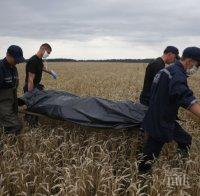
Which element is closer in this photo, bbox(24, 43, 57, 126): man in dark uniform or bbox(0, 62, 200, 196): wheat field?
bbox(0, 62, 200, 196): wheat field

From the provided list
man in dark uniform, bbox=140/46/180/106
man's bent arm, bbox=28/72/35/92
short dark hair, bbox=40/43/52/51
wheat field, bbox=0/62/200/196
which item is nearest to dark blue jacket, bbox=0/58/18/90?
wheat field, bbox=0/62/200/196

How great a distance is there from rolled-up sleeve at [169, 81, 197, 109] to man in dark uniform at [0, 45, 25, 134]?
2671mm

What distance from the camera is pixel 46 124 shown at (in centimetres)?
847

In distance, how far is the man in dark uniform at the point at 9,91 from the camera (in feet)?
23.7

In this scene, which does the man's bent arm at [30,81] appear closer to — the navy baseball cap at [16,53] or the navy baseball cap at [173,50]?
the navy baseball cap at [16,53]

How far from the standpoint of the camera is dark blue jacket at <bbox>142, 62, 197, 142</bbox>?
560 cm

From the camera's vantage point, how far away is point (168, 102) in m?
5.85

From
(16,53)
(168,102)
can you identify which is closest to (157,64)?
(168,102)

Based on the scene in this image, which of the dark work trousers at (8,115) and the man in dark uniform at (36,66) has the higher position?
the man in dark uniform at (36,66)

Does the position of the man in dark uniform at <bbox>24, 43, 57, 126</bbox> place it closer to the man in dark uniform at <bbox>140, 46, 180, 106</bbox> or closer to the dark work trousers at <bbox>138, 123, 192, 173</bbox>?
the man in dark uniform at <bbox>140, 46, 180, 106</bbox>

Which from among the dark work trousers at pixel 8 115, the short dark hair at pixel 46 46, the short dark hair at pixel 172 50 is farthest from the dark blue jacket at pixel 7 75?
the short dark hair at pixel 172 50

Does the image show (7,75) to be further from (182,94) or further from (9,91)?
(182,94)

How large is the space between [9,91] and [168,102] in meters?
2.97

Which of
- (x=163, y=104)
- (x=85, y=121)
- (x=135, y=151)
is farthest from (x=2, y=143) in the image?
(x=163, y=104)
